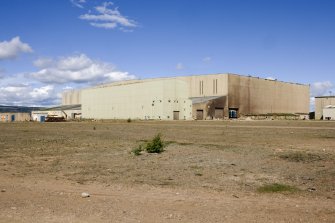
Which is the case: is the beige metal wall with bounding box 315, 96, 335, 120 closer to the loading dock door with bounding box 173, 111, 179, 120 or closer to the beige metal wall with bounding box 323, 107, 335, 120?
the beige metal wall with bounding box 323, 107, 335, 120

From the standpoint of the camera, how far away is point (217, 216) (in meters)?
7.82

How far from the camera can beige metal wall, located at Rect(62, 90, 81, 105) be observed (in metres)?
160

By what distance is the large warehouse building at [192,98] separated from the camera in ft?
322

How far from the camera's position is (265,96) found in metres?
117

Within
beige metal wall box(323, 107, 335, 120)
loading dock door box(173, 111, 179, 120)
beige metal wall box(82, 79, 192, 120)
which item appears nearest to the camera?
beige metal wall box(82, 79, 192, 120)

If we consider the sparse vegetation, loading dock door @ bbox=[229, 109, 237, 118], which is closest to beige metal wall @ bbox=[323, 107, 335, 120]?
loading dock door @ bbox=[229, 109, 237, 118]

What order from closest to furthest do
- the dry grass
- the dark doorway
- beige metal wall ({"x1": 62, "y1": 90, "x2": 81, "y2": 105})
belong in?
the dry grass
the dark doorway
beige metal wall ({"x1": 62, "y1": 90, "x2": 81, "y2": 105})

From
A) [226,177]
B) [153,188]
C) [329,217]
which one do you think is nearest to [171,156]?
[226,177]

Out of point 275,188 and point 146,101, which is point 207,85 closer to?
point 146,101

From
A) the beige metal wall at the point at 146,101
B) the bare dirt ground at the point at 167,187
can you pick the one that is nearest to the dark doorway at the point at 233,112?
the beige metal wall at the point at 146,101

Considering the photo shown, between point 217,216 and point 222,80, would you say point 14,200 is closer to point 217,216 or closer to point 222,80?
point 217,216

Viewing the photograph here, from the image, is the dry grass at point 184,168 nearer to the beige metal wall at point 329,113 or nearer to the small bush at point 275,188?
the small bush at point 275,188

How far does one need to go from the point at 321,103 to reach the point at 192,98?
43369 millimetres

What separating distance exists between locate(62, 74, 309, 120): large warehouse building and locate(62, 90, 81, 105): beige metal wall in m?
34.6
